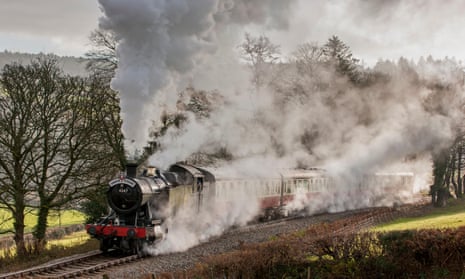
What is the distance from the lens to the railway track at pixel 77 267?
1198 cm

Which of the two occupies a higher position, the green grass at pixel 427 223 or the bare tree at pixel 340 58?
the bare tree at pixel 340 58

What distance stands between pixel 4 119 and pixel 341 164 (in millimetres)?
17766

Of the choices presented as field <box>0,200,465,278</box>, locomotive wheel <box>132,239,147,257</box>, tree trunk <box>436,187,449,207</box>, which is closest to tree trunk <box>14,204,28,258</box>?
locomotive wheel <box>132,239,147,257</box>

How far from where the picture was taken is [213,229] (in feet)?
61.6

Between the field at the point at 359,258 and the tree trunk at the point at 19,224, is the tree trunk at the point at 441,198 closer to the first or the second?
the field at the point at 359,258

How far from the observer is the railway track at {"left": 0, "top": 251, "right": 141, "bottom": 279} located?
12.0m

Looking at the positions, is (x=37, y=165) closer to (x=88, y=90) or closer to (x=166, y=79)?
(x=88, y=90)

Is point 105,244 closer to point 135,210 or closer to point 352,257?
point 135,210

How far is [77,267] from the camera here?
13141 millimetres

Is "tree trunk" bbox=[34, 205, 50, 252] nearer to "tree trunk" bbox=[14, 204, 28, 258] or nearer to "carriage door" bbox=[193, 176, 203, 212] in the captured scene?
"tree trunk" bbox=[14, 204, 28, 258]

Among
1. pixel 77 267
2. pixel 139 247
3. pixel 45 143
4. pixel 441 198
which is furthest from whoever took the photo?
pixel 441 198

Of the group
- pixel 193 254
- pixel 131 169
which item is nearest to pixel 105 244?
pixel 131 169

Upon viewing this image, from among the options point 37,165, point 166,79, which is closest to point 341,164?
point 166,79

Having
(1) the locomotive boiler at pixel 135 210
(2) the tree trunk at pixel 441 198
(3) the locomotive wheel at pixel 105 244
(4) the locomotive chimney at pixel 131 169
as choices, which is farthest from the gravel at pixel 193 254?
(2) the tree trunk at pixel 441 198
